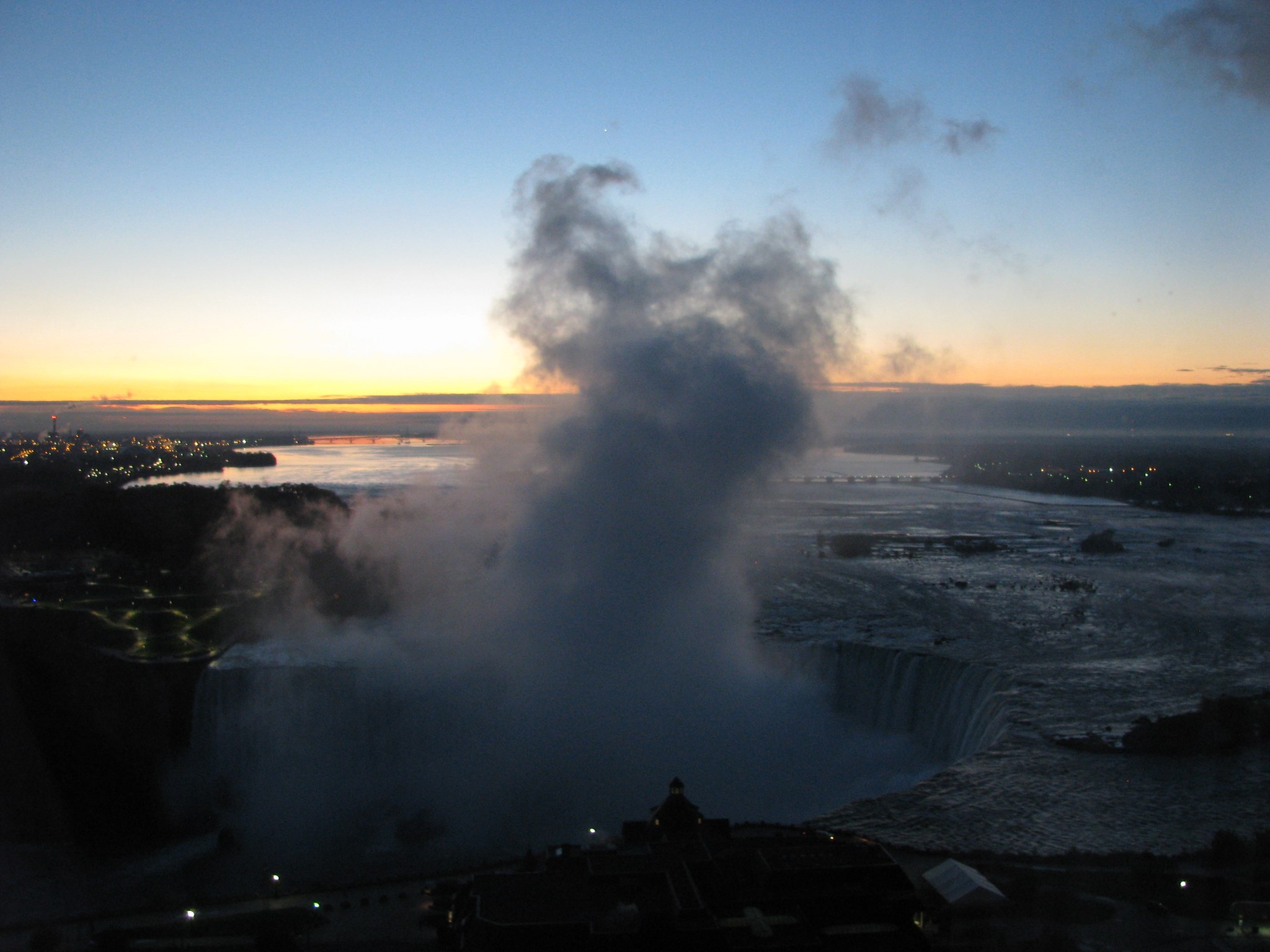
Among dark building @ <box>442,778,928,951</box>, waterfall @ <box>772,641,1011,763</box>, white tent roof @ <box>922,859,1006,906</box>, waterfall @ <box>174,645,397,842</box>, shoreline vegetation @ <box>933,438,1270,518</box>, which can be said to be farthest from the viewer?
shoreline vegetation @ <box>933,438,1270,518</box>

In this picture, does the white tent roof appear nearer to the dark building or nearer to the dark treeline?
the dark building

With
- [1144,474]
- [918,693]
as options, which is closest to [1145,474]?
[1144,474]

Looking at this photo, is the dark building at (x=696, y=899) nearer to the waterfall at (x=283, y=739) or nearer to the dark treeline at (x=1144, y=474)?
the waterfall at (x=283, y=739)

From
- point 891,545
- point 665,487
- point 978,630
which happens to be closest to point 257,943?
point 665,487

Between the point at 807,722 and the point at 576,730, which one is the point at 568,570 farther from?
the point at 807,722

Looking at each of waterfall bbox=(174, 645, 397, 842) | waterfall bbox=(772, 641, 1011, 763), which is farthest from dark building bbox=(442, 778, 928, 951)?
waterfall bbox=(772, 641, 1011, 763)

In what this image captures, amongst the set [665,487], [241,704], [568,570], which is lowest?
[241,704]

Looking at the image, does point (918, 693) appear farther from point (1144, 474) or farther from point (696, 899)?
point (1144, 474)
